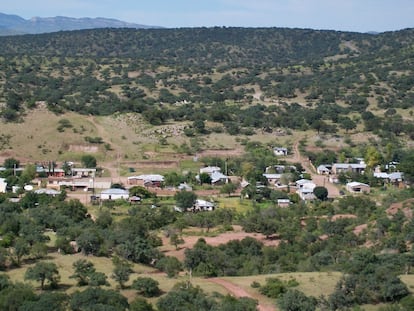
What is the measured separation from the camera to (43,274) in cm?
2547

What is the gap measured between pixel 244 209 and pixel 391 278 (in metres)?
20.3

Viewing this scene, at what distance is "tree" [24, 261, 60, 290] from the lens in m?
25.5

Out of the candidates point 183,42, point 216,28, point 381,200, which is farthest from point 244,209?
point 216,28

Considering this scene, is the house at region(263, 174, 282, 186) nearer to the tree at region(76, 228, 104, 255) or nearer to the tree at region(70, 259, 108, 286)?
the tree at region(76, 228, 104, 255)

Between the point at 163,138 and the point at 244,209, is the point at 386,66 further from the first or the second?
the point at 244,209

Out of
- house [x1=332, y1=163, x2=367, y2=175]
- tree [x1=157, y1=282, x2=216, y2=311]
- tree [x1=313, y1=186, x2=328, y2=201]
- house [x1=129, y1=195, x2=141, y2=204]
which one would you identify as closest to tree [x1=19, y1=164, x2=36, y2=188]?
house [x1=129, y1=195, x2=141, y2=204]

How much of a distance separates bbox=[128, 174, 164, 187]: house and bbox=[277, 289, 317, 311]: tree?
92.3 ft

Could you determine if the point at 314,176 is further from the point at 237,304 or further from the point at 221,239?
the point at 237,304

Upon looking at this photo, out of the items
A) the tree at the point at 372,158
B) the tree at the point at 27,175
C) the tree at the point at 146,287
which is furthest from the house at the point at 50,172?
the tree at the point at 146,287

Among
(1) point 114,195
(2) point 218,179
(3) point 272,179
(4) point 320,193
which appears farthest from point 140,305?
(3) point 272,179

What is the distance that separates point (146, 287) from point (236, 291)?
340cm

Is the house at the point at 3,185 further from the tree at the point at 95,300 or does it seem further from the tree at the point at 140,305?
the tree at the point at 140,305

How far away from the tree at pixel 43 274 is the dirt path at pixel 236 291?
6.07 meters

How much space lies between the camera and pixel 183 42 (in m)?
160
